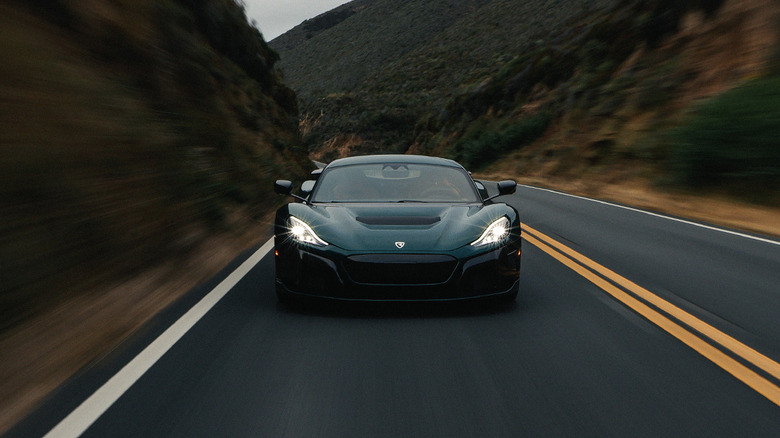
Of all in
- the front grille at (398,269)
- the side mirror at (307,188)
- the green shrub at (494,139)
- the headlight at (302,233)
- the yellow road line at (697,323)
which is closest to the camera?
the yellow road line at (697,323)

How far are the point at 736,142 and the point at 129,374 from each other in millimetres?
14886

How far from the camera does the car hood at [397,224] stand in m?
5.53

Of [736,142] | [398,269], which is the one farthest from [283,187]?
[736,142]

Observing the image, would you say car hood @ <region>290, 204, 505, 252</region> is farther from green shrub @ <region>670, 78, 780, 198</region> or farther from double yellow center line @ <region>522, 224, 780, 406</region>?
green shrub @ <region>670, 78, 780, 198</region>

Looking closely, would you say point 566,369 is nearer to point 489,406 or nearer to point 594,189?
point 489,406

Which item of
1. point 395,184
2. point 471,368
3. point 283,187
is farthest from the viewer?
point 395,184

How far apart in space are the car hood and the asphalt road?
548 millimetres

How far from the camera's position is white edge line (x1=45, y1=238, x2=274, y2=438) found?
11.2 ft

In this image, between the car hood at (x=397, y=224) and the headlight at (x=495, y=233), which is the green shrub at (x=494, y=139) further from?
the headlight at (x=495, y=233)

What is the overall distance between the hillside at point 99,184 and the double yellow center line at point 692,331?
3755 millimetres

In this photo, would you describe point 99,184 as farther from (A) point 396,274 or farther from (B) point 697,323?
(B) point 697,323

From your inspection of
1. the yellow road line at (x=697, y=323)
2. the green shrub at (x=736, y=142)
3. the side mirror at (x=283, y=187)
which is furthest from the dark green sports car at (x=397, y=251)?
the green shrub at (x=736, y=142)

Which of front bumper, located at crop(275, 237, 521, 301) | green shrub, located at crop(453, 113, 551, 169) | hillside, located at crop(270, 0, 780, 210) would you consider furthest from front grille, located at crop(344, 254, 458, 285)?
green shrub, located at crop(453, 113, 551, 169)

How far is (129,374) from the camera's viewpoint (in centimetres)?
418
